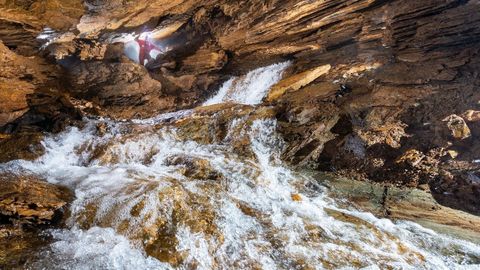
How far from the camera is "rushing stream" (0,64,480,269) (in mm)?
4438

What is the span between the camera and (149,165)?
769cm

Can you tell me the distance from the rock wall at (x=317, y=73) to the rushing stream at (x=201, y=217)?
1.46 meters

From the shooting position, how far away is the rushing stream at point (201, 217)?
4.44 meters

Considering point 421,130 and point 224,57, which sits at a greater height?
point 224,57

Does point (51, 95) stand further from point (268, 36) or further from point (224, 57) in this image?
point (268, 36)

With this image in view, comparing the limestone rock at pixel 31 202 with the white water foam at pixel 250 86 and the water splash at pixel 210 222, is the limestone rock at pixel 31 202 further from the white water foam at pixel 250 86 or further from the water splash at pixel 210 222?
the white water foam at pixel 250 86

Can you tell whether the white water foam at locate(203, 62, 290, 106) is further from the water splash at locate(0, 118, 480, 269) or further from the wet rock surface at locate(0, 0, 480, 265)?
the water splash at locate(0, 118, 480, 269)

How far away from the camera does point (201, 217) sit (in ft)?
16.7

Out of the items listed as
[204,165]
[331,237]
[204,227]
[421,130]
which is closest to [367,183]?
[421,130]

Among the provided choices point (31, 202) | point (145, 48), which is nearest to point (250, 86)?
point (145, 48)

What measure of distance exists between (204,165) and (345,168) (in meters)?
3.47

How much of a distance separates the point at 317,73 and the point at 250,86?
2.56 m

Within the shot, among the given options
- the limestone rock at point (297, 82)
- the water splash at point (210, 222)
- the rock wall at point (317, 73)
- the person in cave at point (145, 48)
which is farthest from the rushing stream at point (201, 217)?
the person in cave at point (145, 48)

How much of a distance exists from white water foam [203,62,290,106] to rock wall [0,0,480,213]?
0.47m
